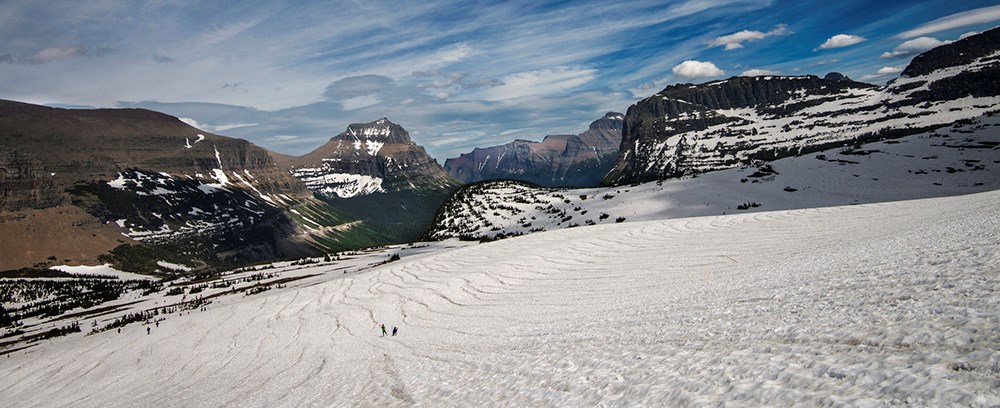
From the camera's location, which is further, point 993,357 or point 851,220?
point 851,220

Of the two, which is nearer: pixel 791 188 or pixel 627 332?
pixel 627 332

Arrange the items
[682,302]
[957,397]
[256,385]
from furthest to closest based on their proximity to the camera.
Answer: [256,385], [682,302], [957,397]

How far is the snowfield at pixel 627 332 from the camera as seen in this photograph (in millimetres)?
5629

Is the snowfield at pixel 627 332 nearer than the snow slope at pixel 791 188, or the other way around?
the snowfield at pixel 627 332

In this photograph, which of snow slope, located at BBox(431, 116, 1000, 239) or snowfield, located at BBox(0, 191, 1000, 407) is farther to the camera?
snow slope, located at BBox(431, 116, 1000, 239)

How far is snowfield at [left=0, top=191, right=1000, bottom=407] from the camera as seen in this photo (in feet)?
18.5

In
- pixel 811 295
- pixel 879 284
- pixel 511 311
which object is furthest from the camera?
pixel 511 311

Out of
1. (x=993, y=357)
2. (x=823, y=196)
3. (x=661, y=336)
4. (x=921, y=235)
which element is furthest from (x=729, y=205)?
(x=993, y=357)

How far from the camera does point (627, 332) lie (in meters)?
10.0

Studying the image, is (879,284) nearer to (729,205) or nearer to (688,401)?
(688,401)

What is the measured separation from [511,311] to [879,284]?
10178 mm

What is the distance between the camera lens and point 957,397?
4180mm

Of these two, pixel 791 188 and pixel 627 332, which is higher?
pixel 627 332

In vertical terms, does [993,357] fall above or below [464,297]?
above
